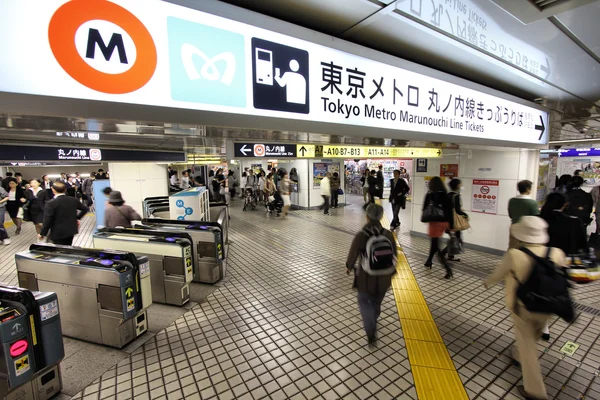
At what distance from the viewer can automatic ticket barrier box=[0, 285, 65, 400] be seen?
2064mm

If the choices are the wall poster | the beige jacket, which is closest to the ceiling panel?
the beige jacket

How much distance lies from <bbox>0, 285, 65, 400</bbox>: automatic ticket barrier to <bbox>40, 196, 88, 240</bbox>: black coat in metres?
2.47

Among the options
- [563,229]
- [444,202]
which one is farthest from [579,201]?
[444,202]

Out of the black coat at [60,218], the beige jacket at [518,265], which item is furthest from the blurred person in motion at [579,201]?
the black coat at [60,218]

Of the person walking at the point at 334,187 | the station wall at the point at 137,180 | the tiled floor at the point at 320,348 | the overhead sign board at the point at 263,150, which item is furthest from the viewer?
the person walking at the point at 334,187

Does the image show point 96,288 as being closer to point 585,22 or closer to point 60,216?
point 60,216

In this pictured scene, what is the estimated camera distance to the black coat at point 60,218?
14.4ft

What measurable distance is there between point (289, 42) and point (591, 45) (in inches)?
105

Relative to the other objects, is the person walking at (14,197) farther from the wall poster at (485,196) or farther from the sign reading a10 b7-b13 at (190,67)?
the wall poster at (485,196)

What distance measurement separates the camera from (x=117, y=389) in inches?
101

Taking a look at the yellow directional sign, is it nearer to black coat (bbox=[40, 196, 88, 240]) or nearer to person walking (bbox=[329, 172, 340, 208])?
person walking (bbox=[329, 172, 340, 208])

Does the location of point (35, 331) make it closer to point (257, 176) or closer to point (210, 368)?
point (210, 368)

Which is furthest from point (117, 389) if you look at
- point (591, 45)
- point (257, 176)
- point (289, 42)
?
point (257, 176)

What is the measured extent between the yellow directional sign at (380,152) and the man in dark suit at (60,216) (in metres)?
5.53
